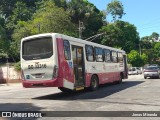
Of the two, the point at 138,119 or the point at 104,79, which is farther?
the point at 104,79

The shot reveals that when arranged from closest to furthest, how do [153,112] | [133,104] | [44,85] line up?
[153,112]
[133,104]
[44,85]

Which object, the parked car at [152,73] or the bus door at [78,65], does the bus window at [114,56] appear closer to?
the bus door at [78,65]

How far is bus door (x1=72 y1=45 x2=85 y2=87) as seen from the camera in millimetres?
18234

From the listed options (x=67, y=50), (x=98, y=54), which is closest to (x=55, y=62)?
(x=67, y=50)

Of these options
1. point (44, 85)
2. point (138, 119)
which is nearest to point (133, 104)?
point (138, 119)

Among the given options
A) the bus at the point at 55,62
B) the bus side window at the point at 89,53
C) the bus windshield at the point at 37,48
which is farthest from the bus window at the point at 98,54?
the bus windshield at the point at 37,48

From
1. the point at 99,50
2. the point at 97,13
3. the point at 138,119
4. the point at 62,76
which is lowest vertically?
the point at 138,119

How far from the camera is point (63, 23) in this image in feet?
174

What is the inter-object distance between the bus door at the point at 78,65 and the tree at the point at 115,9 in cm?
6962

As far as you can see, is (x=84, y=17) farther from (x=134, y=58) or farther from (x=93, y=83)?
(x=93, y=83)

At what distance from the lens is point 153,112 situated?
37.8 ft

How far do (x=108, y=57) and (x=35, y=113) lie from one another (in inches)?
542

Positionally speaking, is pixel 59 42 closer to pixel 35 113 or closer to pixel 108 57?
pixel 35 113

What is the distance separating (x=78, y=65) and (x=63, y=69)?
2224mm
